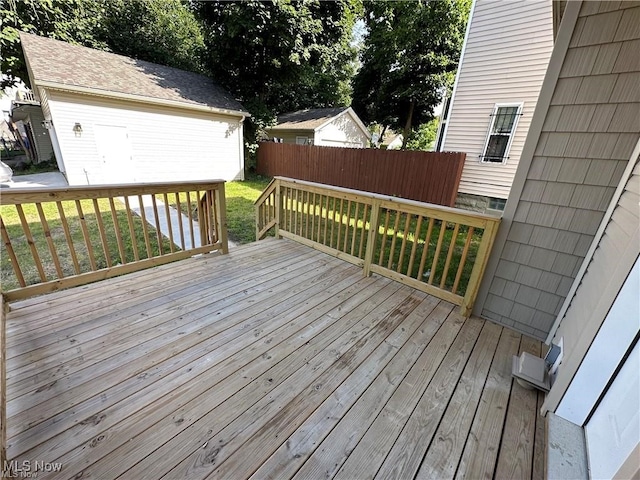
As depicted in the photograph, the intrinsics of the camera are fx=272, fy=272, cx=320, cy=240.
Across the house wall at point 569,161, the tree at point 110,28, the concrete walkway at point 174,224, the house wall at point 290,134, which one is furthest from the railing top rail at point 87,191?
the house wall at point 290,134

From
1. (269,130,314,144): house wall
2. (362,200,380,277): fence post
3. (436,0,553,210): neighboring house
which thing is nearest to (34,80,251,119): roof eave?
(269,130,314,144): house wall

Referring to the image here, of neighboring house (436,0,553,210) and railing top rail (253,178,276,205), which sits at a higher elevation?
neighboring house (436,0,553,210)

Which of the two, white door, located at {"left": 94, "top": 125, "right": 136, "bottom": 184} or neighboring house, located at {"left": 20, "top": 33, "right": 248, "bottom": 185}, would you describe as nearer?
neighboring house, located at {"left": 20, "top": 33, "right": 248, "bottom": 185}

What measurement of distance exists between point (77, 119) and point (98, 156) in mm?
946

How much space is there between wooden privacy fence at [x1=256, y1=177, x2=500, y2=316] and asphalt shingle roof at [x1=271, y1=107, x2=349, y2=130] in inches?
358

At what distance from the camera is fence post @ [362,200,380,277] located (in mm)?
2818

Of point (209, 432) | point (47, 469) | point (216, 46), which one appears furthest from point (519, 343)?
point (216, 46)

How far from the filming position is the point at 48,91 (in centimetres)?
637

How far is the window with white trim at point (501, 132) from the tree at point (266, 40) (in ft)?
23.4

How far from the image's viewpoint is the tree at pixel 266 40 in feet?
28.9

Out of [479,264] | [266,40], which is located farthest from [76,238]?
[266,40]

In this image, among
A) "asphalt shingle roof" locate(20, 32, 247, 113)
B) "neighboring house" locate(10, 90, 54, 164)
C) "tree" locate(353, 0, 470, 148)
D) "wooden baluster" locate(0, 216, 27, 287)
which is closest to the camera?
"wooden baluster" locate(0, 216, 27, 287)

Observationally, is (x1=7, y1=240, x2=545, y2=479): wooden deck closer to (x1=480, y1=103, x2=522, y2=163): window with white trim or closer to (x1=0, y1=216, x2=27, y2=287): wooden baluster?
(x1=0, y1=216, x2=27, y2=287): wooden baluster

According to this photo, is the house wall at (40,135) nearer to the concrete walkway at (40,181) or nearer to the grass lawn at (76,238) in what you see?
the concrete walkway at (40,181)
